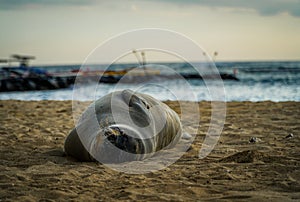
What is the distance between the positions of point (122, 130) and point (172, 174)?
2.96ft

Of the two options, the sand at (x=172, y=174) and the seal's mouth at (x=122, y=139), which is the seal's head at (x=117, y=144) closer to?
the seal's mouth at (x=122, y=139)

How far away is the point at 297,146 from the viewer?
6.07m

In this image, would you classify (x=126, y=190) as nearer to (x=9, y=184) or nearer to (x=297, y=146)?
(x=9, y=184)

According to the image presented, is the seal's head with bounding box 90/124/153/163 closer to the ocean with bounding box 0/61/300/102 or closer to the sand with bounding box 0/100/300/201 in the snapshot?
the sand with bounding box 0/100/300/201

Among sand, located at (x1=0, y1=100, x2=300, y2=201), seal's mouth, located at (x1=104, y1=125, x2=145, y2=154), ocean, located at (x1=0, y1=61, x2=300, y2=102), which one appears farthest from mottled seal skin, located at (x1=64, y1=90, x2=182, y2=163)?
ocean, located at (x1=0, y1=61, x2=300, y2=102)

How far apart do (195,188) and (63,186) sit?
1.38 m

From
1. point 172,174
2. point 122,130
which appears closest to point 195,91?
point 122,130

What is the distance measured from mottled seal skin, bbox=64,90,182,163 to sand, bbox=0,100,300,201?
8.6 inches

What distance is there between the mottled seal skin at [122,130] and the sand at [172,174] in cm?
22

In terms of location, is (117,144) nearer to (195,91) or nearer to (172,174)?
(172,174)

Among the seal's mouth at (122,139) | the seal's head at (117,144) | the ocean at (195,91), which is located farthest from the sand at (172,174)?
the ocean at (195,91)

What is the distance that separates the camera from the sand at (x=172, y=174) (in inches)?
154

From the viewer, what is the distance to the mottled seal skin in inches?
201

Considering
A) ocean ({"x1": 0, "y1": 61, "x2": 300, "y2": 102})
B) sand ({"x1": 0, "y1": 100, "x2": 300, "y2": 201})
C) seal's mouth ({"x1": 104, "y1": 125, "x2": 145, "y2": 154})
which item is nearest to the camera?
sand ({"x1": 0, "y1": 100, "x2": 300, "y2": 201})
